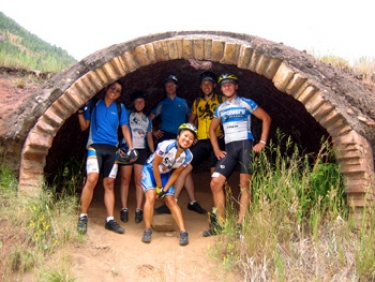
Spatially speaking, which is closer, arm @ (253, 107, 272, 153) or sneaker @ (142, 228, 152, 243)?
sneaker @ (142, 228, 152, 243)

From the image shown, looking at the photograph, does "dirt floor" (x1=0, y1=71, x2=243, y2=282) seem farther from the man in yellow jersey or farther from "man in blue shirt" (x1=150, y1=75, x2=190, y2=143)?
"man in blue shirt" (x1=150, y1=75, x2=190, y2=143)

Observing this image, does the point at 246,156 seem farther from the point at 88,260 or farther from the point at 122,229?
the point at 88,260

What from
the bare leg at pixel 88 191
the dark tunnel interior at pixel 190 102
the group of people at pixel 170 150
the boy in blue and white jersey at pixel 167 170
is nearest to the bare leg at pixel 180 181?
the group of people at pixel 170 150

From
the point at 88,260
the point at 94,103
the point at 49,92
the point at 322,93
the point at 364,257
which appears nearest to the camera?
the point at 364,257

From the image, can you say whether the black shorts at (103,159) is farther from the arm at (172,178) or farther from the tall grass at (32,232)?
the arm at (172,178)

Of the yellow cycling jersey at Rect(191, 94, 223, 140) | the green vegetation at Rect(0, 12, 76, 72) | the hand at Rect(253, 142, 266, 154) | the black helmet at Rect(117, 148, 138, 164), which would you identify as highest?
the green vegetation at Rect(0, 12, 76, 72)

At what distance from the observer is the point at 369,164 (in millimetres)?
4266

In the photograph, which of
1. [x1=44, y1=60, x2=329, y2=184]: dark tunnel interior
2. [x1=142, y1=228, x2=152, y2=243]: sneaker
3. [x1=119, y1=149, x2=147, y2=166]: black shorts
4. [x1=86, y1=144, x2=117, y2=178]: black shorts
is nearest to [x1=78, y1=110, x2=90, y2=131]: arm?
[x1=86, y1=144, x2=117, y2=178]: black shorts

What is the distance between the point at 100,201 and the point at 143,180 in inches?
61.4

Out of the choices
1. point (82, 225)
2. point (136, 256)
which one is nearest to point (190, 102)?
point (82, 225)

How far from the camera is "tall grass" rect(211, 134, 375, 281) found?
3.57 m

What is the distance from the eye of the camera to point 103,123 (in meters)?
5.11

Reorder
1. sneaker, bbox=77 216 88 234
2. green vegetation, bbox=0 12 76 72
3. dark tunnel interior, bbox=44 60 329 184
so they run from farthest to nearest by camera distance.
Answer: green vegetation, bbox=0 12 76 72 < dark tunnel interior, bbox=44 60 329 184 < sneaker, bbox=77 216 88 234

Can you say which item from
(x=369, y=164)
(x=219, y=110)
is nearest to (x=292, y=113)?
(x=219, y=110)
